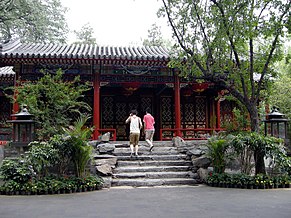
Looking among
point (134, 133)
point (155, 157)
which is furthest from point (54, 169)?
point (155, 157)

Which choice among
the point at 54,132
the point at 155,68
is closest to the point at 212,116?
the point at 155,68

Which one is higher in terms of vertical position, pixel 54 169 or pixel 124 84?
pixel 124 84

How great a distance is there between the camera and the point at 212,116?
47.7 feet

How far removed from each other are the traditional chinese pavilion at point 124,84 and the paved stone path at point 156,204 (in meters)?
4.64

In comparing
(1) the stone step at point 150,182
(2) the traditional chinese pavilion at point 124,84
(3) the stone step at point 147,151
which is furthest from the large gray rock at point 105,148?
(2) the traditional chinese pavilion at point 124,84

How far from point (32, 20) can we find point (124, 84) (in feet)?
33.6

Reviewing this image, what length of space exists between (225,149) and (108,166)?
302 cm

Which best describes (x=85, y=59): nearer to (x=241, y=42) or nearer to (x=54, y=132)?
(x=54, y=132)

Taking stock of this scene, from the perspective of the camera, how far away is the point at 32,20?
759 inches

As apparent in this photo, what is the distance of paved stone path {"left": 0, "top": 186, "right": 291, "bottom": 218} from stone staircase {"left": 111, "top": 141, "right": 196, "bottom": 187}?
31.9 inches

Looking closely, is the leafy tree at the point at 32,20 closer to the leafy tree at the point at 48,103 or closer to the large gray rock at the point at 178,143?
the leafy tree at the point at 48,103

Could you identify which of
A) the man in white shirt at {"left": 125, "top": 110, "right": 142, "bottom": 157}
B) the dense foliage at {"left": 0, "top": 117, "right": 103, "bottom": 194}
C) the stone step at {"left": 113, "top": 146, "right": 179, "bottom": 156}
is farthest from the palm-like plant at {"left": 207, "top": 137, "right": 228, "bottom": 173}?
the dense foliage at {"left": 0, "top": 117, "right": 103, "bottom": 194}

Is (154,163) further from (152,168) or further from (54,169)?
(54,169)

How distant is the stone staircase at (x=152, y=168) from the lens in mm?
8023
